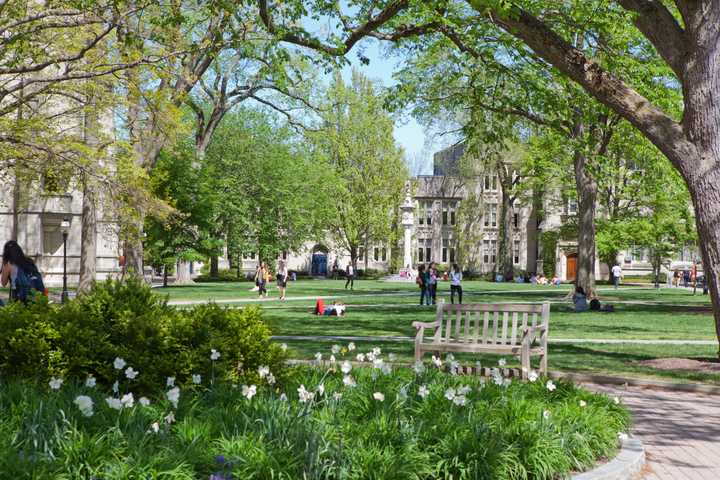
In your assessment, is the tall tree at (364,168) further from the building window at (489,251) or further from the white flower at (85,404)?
the white flower at (85,404)

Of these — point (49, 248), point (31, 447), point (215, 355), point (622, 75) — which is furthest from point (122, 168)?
point (49, 248)

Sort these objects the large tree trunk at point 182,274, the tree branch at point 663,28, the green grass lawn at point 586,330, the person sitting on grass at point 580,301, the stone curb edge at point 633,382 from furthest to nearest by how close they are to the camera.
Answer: the large tree trunk at point 182,274 < the person sitting on grass at point 580,301 < the green grass lawn at point 586,330 < the tree branch at point 663,28 < the stone curb edge at point 633,382

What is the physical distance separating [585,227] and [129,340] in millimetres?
29394

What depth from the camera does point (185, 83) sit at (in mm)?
29266

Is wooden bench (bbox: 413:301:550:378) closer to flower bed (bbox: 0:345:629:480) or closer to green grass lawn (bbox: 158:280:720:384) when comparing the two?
green grass lawn (bbox: 158:280:720:384)

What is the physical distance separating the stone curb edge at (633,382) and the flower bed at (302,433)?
148 inches

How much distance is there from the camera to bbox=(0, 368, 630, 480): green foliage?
4781mm

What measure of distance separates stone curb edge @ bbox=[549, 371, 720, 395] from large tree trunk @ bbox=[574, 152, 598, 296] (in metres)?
22.8

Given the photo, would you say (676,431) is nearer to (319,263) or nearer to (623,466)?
(623,466)

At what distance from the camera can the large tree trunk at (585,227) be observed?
110 feet

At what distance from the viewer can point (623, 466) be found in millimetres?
6074

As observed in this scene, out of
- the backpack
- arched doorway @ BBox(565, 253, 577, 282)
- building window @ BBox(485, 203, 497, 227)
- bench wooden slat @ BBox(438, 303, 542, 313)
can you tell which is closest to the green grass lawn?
bench wooden slat @ BBox(438, 303, 542, 313)

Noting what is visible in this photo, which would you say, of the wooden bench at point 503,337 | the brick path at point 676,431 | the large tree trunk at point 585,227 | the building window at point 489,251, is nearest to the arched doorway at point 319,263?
the building window at point 489,251

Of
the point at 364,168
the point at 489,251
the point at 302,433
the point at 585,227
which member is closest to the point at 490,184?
the point at 489,251
